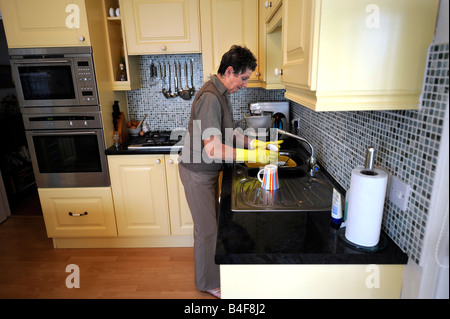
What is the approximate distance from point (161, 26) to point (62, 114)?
0.98m

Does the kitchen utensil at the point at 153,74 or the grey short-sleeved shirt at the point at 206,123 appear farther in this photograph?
the kitchen utensil at the point at 153,74

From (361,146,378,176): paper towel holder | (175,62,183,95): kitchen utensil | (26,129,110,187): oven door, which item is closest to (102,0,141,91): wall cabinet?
(175,62,183,95): kitchen utensil

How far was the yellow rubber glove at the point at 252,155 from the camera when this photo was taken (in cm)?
156

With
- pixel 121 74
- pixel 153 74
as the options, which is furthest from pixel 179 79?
pixel 121 74

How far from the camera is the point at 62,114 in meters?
2.16

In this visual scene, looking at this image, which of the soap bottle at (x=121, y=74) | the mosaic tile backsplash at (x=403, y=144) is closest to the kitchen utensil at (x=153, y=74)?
the soap bottle at (x=121, y=74)

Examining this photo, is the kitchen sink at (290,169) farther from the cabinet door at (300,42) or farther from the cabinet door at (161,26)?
the cabinet door at (161,26)

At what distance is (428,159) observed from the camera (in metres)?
0.75

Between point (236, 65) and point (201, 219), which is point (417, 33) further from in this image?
point (201, 219)

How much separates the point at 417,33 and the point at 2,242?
3247mm

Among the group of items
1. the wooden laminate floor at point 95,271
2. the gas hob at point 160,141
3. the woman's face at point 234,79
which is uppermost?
the woman's face at point 234,79

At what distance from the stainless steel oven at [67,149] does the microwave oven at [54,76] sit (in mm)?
108

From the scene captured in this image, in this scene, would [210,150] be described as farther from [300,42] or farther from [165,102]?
[165,102]

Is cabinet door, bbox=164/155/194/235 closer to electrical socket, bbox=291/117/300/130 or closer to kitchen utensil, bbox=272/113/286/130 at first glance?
kitchen utensil, bbox=272/113/286/130
